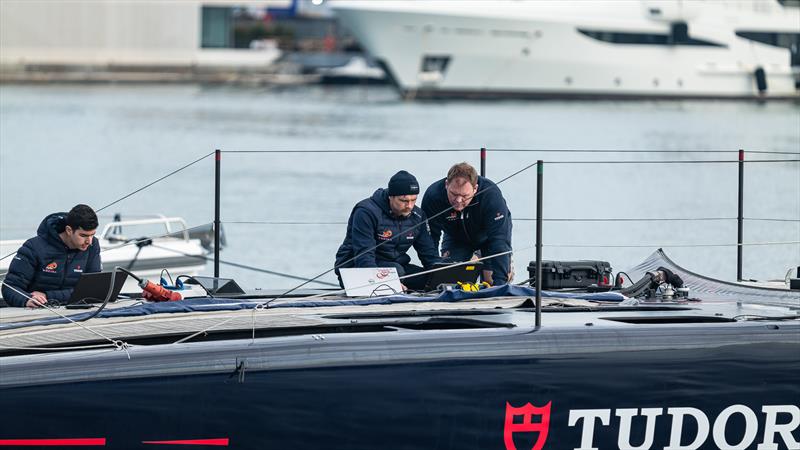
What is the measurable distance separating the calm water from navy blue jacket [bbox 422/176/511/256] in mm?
406

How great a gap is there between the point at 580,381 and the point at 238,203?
69.1 feet

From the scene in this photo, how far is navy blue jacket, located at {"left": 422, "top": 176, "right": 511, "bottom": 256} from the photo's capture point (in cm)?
932

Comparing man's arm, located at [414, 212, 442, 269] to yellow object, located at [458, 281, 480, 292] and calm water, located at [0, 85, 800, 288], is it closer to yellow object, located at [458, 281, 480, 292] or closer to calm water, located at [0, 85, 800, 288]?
yellow object, located at [458, 281, 480, 292]

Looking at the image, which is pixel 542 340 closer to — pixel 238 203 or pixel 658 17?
pixel 238 203

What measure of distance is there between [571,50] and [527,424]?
6507 centimetres

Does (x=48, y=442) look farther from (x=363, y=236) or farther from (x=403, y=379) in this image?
(x=363, y=236)

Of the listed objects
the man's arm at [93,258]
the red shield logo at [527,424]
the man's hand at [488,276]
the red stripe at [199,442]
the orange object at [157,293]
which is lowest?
the red stripe at [199,442]

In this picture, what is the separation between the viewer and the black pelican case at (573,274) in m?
8.95

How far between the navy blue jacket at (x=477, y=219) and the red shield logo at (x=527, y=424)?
80.0 inches

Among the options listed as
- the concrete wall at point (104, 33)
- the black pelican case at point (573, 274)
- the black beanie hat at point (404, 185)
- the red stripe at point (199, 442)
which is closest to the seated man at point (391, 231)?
the black beanie hat at point (404, 185)

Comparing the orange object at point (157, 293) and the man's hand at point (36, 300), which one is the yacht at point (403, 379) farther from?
the orange object at point (157, 293)

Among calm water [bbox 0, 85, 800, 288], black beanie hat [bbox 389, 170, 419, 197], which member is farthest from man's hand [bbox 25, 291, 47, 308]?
Answer: calm water [bbox 0, 85, 800, 288]

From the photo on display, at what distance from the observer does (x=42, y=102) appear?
61.0 metres

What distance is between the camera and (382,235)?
9086 millimetres
